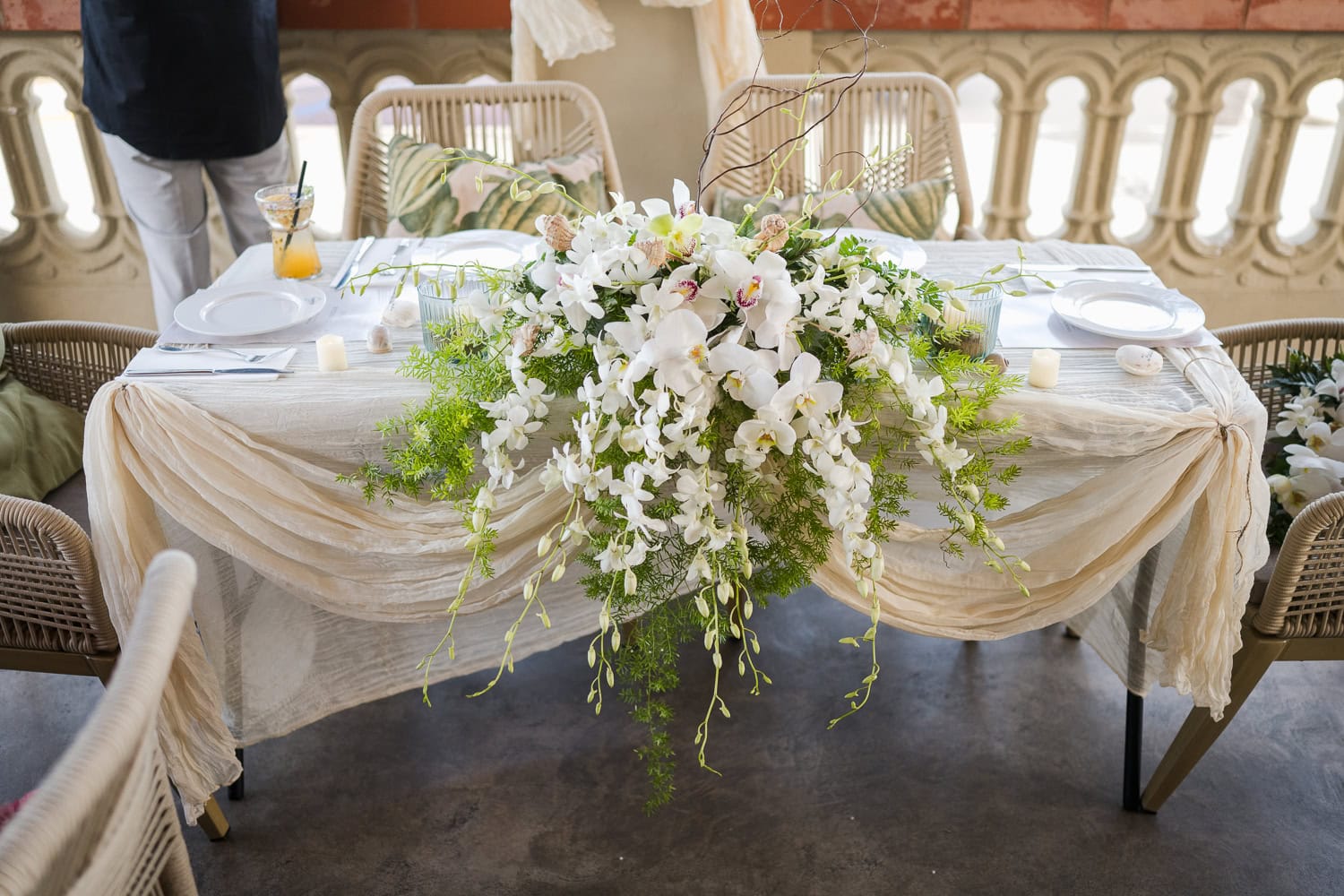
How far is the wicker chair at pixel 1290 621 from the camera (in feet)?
4.93

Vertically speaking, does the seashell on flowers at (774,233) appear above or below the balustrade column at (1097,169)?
above

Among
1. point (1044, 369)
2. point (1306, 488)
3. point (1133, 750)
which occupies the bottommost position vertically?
point (1133, 750)

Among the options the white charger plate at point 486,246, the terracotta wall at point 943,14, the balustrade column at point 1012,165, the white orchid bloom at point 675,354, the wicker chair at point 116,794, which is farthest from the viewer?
the balustrade column at point 1012,165

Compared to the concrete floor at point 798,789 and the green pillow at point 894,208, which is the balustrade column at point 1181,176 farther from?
the concrete floor at point 798,789

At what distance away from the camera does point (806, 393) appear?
123cm

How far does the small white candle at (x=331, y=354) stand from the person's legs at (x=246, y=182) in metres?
1.13

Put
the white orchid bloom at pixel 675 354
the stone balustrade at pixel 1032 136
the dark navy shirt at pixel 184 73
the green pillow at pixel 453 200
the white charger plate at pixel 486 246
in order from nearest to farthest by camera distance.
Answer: the white orchid bloom at pixel 675 354 → the white charger plate at pixel 486 246 → the green pillow at pixel 453 200 → the dark navy shirt at pixel 184 73 → the stone balustrade at pixel 1032 136

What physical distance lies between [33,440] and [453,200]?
849 mm

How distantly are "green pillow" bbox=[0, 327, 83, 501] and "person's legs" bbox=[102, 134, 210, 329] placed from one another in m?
0.68

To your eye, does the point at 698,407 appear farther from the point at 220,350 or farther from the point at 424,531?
the point at 220,350

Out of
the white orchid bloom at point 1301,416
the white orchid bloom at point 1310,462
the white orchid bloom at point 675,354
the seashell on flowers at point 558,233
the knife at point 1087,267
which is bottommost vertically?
the white orchid bloom at point 1310,462

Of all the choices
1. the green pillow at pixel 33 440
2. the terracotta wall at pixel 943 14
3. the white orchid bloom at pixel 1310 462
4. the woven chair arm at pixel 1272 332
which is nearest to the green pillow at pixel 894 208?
the woven chair arm at pixel 1272 332

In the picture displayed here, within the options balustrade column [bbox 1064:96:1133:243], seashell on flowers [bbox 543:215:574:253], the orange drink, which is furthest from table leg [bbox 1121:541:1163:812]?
balustrade column [bbox 1064:96:1133:243]

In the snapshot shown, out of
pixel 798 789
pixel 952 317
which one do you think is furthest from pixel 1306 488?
pixel 798 789
